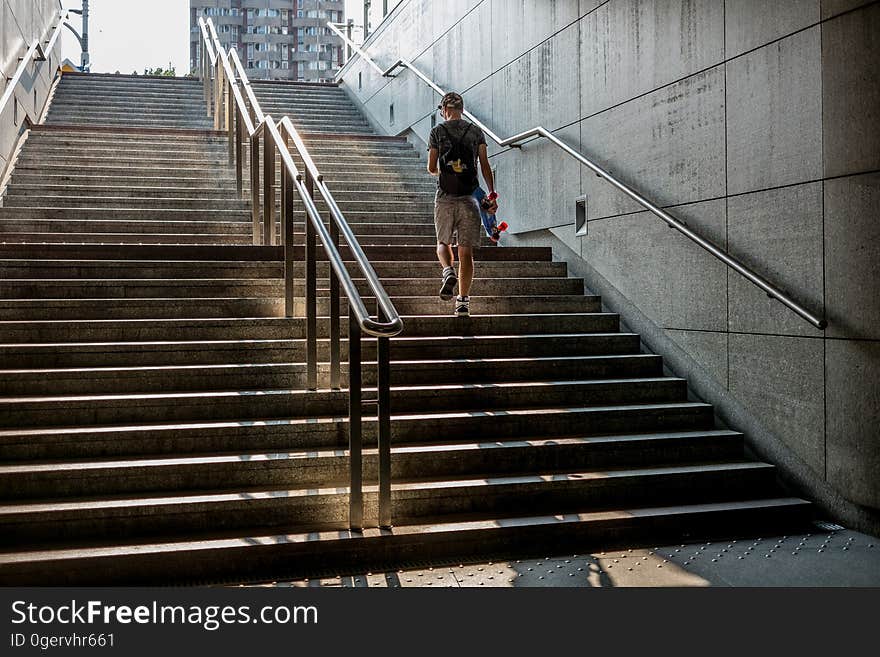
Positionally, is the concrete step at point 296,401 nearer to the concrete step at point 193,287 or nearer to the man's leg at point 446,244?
the man's leg at point 446,244

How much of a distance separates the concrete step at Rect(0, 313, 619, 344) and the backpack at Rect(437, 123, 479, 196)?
82 cm

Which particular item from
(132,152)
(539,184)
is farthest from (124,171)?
(539,184)

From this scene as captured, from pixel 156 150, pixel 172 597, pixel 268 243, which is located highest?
pixel 156 150

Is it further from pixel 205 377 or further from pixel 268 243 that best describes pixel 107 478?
pixel 268 243

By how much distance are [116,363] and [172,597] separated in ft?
6.32

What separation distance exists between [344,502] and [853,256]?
2.53 metres

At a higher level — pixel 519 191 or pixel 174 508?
pixel 519 191

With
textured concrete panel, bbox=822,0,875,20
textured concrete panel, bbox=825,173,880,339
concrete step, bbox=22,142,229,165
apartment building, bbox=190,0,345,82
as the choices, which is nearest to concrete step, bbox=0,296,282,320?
textured concrete panel, bbox=825,173,880,339

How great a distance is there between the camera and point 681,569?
346 centimetres

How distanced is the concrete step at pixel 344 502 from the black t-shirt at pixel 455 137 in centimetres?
220

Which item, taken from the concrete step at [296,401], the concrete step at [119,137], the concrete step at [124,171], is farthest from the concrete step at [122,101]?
the concrete step at [296,401]

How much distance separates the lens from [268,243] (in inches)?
249

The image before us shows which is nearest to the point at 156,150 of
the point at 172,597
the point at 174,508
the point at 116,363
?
the point at 116,363

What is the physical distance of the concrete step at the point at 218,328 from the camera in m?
4.76
